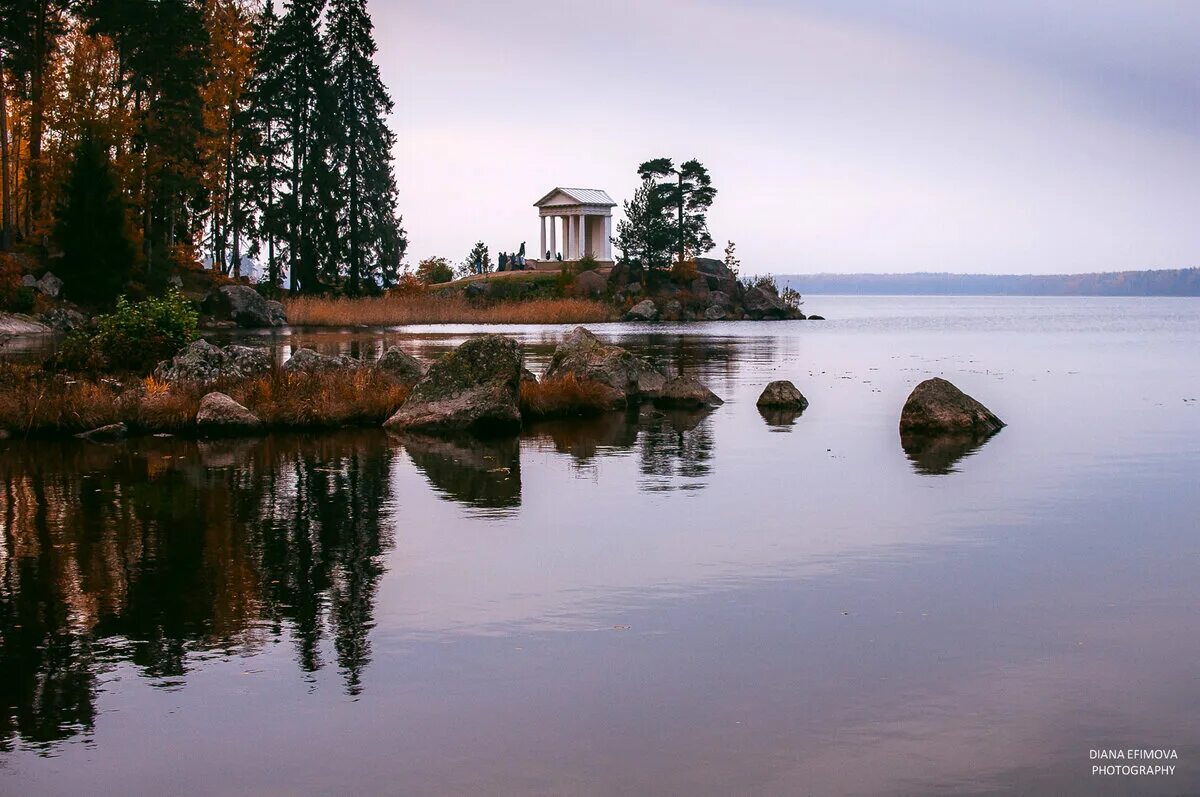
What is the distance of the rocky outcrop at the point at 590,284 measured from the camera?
98.6 metres

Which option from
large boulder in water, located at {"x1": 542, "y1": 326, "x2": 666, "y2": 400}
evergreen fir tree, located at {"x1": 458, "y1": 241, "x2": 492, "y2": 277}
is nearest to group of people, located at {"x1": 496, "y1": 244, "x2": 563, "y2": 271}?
evergreen fir tree, located at {"x1": 458, "y1": 241, "x2": 492, "y2": 277}

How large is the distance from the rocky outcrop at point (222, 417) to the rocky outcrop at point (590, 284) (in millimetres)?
75697

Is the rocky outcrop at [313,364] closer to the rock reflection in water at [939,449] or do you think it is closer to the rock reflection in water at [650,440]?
the rock reflection in water at [650,440]

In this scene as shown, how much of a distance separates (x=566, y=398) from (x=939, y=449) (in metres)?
8.30

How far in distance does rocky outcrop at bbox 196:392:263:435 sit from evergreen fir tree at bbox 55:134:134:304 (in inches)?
1606

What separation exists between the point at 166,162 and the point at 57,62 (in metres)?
8.20

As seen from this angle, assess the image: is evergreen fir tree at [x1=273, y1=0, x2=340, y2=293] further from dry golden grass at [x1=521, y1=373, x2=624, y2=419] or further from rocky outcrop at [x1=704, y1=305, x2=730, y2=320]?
dry golden grass at [x1=521, y1=373, x2=624, y2=419]

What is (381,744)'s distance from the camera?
7.66 meters

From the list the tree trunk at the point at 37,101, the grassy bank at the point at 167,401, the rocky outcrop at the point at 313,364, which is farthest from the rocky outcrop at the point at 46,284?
the grassy bank at the point at 167,401

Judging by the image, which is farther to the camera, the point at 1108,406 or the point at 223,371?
the point at 1108,406

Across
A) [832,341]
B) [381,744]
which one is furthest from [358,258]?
[381,744]

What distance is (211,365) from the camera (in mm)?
25891

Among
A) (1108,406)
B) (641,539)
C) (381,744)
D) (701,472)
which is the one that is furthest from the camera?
(1108,406)

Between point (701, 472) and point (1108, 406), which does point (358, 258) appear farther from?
point (701, 472)
